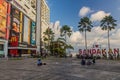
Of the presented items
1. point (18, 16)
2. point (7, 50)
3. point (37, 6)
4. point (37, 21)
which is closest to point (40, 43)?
point (37, 21)

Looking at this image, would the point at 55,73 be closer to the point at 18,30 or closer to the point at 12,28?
the point at 12,28

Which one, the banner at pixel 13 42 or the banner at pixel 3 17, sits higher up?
the banner at pixel 3 17

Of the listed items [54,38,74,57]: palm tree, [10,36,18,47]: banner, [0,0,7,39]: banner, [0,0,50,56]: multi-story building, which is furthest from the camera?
[54,38,74,57]: palm tree

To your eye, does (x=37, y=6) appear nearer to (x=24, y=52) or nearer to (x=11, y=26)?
(x=24, y=52)

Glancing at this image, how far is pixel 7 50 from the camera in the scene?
9544 centimetres

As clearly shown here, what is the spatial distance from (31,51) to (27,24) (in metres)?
16.7

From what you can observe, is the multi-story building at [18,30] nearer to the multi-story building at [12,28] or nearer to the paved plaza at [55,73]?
the multi-story building at [12,28]

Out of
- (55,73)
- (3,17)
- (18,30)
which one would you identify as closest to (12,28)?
(18,30)

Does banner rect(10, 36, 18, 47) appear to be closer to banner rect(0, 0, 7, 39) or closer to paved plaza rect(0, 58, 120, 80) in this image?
banner rect(0, 0, 7, 39)

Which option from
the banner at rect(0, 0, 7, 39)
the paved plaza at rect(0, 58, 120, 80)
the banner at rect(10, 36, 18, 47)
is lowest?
the paved plaza at rect(0, 58, 120, 80)

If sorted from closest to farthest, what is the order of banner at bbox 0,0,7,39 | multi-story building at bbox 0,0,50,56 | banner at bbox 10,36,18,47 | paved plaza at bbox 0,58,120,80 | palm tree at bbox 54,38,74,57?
paved plaza at bbox 0,58,120,80 → banner at bbox 0,0,7,39 → multi-story building at bbox 0,0,50,56 → banner at bbox 10,36,18,47 → palm tree at bbox 54,38,74,57

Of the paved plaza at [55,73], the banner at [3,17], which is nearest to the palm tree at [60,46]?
the banner at [3,17]

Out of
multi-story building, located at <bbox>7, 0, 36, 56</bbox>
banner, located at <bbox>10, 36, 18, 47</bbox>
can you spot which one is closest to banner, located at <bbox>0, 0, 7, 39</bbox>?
multi-story building, located at <bbox>7, 0, 36, 56</bbox>

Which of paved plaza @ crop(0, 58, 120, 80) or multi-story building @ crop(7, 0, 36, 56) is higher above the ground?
multi-story building @ crop(7, 0, 36, 56)
